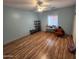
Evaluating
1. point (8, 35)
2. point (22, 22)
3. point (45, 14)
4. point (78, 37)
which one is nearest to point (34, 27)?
point (45, 14)

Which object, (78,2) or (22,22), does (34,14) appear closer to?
(22,22)

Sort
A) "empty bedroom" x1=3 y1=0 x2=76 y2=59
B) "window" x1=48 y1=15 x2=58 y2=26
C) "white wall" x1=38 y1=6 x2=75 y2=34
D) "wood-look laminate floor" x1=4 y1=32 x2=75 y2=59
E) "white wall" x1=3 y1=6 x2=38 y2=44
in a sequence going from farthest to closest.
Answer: "window" x1=48 y1=15 x2=58 y2=26, "white wall" x1=38 y1=6 x2=75 y2=34, "white wall" x1=3 y1=6 x2=38 y2=44, "empty bedroom" x1=3 y1=0 x2=76 y2=59, "wood-look laminate floor" x1=4 y1=32 x2=75 y2=59

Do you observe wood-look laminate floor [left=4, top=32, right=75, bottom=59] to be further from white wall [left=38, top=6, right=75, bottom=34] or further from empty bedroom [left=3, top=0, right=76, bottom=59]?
white wall [left=38, top=6, right=75, bottom=34]

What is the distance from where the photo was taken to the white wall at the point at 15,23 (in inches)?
220

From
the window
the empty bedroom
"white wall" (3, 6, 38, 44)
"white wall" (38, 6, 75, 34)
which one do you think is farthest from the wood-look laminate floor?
the window

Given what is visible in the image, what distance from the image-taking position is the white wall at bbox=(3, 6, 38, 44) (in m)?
5.59

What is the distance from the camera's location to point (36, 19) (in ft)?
33.7

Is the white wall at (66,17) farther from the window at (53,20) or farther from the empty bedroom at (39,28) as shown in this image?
the window at (53,20)

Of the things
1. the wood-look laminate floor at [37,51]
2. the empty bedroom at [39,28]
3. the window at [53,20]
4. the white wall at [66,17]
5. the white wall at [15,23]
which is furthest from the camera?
the window at [53,20]

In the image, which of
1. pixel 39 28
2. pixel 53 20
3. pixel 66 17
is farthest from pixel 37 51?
pixel 39 28

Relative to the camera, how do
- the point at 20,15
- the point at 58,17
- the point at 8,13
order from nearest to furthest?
1. the point at 8,13
2. the point at 20,15
3. the point at 58,17

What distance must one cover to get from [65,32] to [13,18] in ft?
15.3

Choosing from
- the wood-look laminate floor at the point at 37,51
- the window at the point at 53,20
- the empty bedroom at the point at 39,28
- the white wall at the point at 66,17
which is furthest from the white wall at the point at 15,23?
the white wall at the point at 66,17

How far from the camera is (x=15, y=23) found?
6586 millimetres
